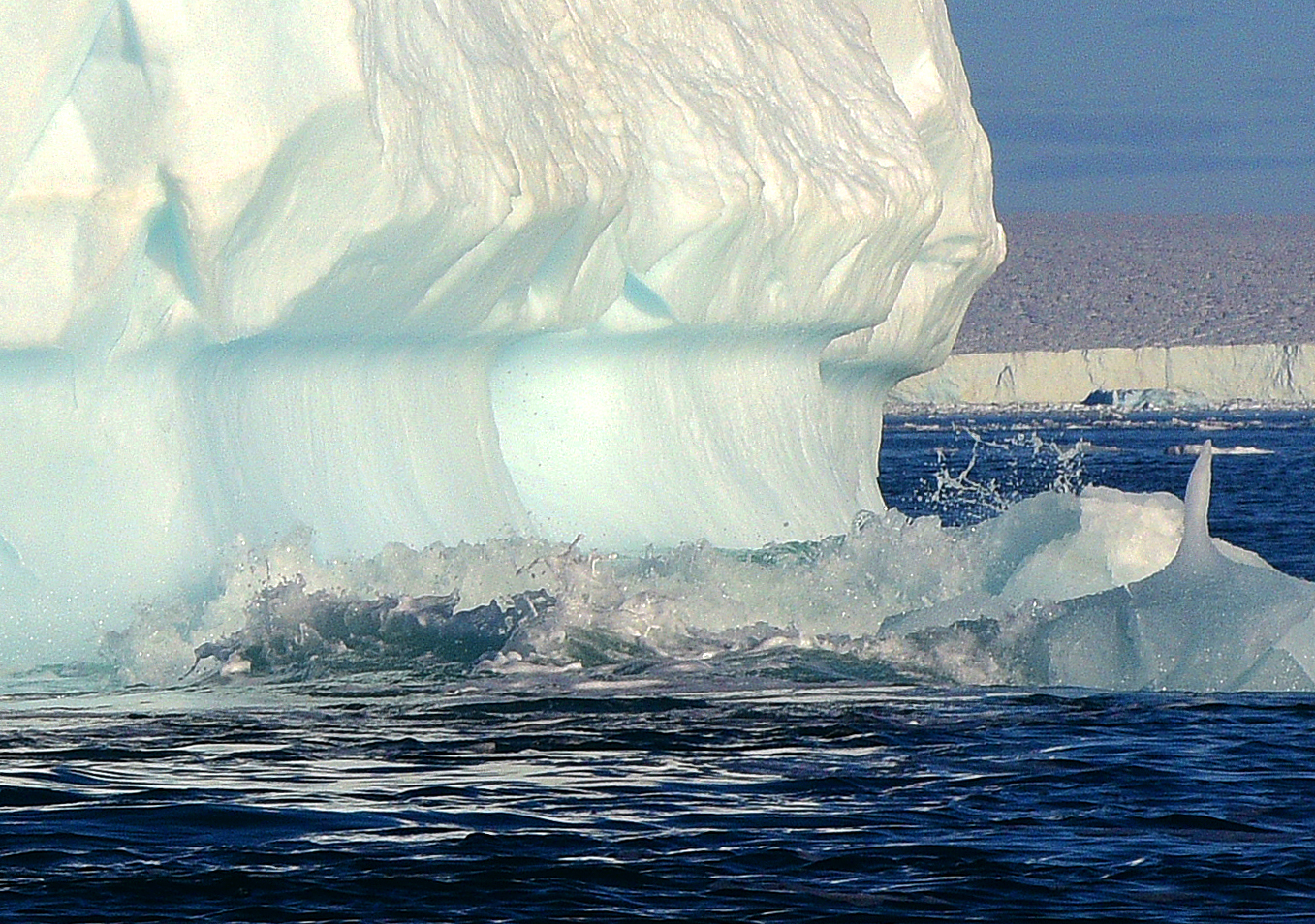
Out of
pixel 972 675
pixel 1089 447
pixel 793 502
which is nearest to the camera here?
pixel 972 675

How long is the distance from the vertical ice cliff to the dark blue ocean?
1783mm

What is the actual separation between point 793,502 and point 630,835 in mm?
11456

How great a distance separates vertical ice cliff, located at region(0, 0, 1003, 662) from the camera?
11.8 metres

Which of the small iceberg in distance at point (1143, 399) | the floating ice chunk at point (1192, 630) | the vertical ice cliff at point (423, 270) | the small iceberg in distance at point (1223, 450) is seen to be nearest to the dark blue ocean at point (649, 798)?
the floating ice chunk at point (1192, 630)

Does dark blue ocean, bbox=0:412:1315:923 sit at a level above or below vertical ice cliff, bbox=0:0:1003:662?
below

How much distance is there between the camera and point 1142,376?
264ft

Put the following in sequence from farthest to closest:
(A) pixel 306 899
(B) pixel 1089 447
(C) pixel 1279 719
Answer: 1. (B) pixel 1089 447
2. (C) pixel 1279 719
3. (A) pixel 306 899

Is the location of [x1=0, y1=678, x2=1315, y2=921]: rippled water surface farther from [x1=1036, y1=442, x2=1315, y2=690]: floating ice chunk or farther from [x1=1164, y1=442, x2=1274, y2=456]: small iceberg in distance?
[x1=1164, y1=442, x2=1274, y2=456]: small iceberg in distance

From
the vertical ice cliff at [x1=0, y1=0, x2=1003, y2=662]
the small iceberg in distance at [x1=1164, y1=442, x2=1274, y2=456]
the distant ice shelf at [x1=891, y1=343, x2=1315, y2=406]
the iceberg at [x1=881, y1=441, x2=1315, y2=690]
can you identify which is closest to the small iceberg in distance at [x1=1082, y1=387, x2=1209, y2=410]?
the distant ice shelf at [x1=891, y1=343, x2=1315, y2=406]

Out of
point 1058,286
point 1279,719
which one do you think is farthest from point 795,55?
point 1058,286

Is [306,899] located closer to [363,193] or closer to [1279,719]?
[1279,719]

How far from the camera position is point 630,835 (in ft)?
25.2

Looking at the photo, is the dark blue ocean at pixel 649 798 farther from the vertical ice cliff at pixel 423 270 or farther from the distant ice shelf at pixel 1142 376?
the distant ice shelf at pixel 1142 376

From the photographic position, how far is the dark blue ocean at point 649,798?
6.87 metres
